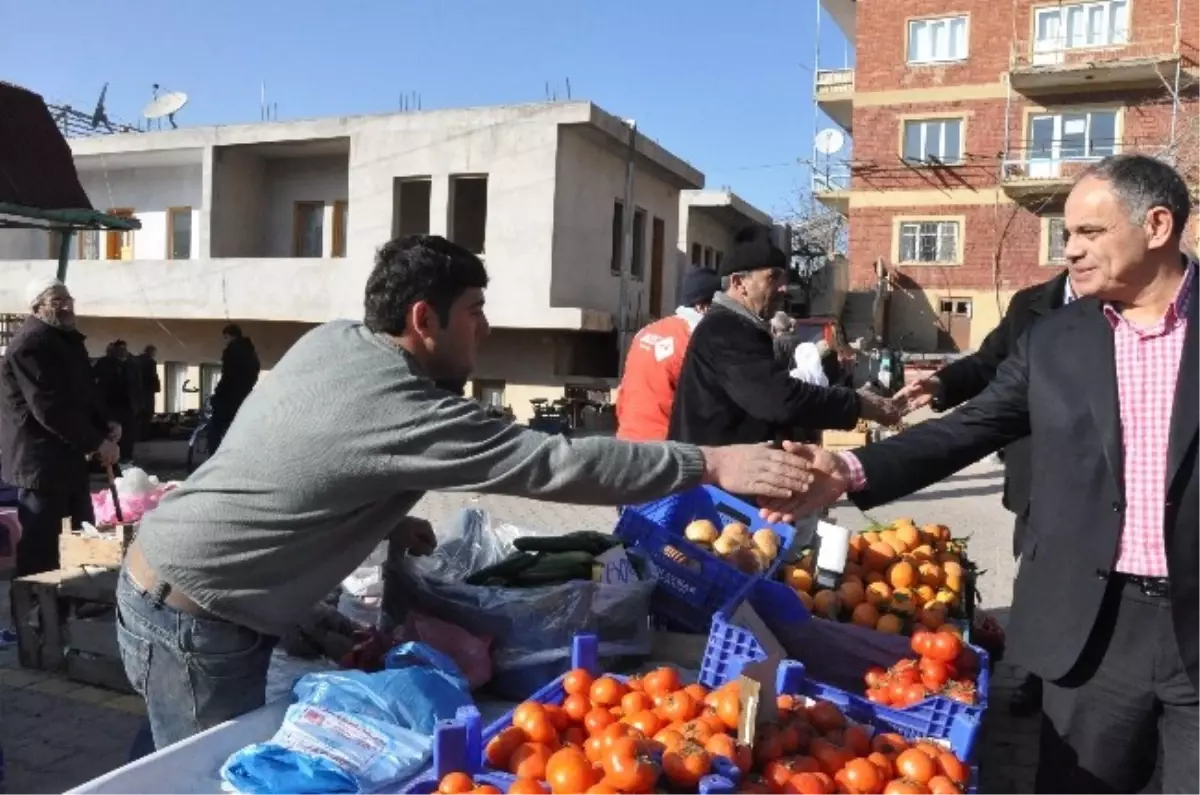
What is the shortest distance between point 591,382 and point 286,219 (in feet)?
24.6

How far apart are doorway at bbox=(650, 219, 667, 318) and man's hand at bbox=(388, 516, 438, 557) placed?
17472mm

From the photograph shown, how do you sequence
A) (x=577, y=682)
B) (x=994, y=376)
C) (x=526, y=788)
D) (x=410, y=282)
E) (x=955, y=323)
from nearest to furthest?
(x=526, y=788), (x=410, y=282), (x=577, y=682), (x=994, y=376), (x=955, y=323)

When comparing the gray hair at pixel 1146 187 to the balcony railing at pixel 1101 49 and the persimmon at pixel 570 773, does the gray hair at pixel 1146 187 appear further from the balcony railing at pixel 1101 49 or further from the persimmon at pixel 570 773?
the balcony railing at pixel 1101 49

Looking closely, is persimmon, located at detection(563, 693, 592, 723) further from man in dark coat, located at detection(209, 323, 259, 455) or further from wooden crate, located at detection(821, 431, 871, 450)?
wooden crate, located at detection(821, 431, 871, 450)

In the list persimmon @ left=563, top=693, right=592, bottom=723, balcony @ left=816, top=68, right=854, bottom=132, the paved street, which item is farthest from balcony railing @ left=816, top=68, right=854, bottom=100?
persimmon @ left=563, top=693, right=592, bottom=723

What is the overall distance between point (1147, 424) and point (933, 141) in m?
33.4

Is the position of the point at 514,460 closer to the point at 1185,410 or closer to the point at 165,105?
the point at 1185,410

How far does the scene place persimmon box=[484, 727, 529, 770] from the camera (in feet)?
7.64

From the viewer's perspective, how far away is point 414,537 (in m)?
3.54

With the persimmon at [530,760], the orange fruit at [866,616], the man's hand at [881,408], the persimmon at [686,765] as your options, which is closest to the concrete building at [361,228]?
the man's hand at [881,408]

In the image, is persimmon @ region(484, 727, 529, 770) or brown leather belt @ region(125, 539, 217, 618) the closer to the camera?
persimmon @ region(484, 727, 529, 770)

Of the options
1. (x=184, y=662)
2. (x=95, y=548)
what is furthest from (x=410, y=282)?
(x=95, y=548)

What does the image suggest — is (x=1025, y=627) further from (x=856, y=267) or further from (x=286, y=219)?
(x=856, y=267)

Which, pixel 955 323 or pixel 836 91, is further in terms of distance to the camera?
pixel 836 91
